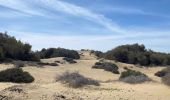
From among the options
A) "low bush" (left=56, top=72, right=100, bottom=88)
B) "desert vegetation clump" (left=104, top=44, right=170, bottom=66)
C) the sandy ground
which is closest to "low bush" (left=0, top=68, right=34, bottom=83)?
the sandy ground

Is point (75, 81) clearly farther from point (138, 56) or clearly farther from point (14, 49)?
point (138, 56)

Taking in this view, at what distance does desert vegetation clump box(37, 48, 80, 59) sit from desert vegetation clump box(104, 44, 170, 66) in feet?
15.3

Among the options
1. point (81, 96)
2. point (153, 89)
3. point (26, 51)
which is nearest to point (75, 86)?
point (81, 96)

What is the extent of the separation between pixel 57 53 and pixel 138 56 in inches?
409

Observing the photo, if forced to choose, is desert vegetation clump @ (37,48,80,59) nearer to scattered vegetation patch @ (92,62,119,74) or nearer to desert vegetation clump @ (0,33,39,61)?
desert vegetation clump @ (0,33,39,61)

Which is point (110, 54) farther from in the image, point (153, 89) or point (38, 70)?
point (153, 89)

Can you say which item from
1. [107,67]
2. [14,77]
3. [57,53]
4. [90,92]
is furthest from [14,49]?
[90,92]

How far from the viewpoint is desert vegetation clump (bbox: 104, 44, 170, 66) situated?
59938 mm

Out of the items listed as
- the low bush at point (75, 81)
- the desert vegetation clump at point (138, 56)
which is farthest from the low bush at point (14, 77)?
the desert vegetation clump at point (138, 56)

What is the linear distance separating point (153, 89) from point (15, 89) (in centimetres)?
702

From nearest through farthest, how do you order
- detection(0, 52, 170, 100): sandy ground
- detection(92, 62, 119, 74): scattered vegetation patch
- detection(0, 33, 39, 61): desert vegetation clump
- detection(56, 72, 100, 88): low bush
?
detection(0, 52, 170, 100): sandy ground → detection(56, 72, 100, 88): low bush → detection(92, 62, 119, 74): scattered vegetation patch → detection(0, 33, 39, 61): desert vegetation clump

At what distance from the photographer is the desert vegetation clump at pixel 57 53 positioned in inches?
2413

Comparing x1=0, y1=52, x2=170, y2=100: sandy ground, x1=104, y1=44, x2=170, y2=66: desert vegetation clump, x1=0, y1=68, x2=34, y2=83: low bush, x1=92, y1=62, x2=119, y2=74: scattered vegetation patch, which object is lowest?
x1=0, y1=52, x2=170, y2=100: sandy ground

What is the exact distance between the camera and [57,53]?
202ft
